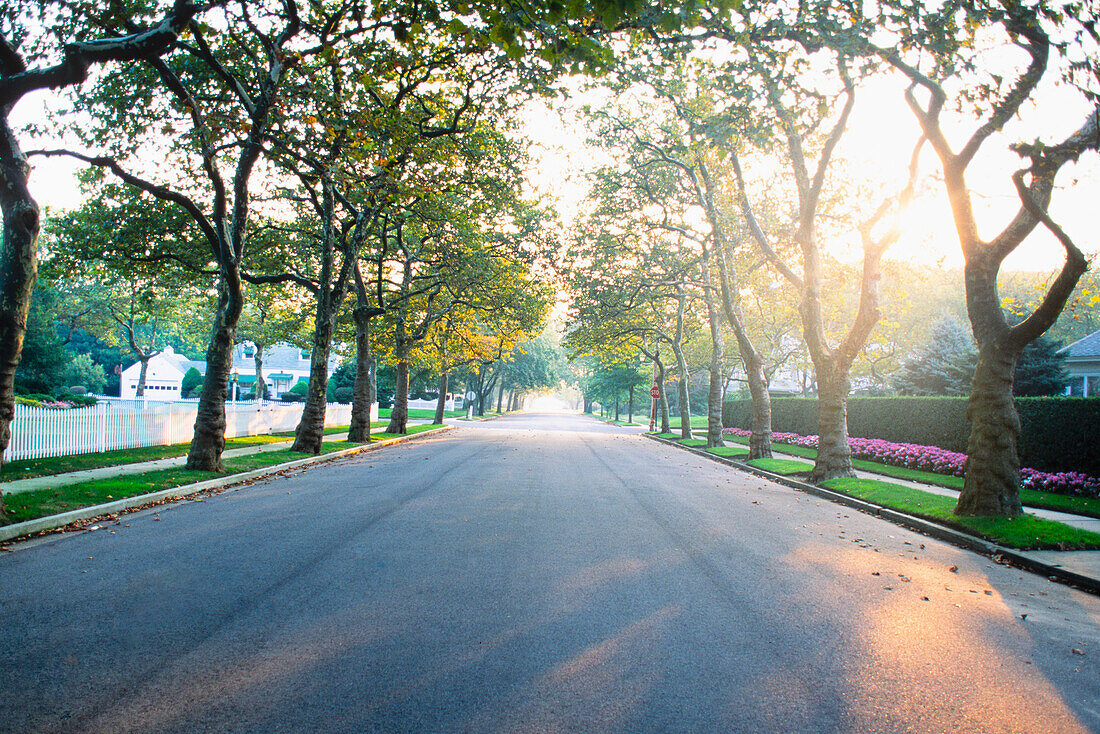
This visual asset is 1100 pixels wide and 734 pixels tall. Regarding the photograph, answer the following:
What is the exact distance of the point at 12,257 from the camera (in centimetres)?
767

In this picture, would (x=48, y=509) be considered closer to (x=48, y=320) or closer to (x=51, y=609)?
(x=51, y=609)

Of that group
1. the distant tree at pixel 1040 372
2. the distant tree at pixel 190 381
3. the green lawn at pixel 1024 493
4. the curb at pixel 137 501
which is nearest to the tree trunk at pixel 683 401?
the green lawn at pixel 1024 493

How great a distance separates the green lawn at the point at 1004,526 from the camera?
26.4 feet

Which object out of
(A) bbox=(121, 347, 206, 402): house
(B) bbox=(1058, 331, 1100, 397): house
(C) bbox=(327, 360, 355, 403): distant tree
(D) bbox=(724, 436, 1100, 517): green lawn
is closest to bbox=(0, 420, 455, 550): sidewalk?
(D) bbox=(724, 436, 1100, 517): green lawn

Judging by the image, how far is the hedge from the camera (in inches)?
541

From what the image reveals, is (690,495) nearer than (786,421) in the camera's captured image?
Yes

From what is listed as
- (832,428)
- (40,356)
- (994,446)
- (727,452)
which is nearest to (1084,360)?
(727,452)

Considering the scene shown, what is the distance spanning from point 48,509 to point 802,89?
12.5 metres

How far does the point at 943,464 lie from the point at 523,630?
15613 millimetres

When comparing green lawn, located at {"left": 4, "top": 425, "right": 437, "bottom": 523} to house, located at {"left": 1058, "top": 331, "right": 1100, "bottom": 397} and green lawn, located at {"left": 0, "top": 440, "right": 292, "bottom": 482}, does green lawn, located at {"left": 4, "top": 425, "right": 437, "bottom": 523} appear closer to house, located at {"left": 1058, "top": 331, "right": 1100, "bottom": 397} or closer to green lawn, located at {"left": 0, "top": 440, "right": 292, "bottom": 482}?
green lawn, located at {"left": 0, "top": 440, "right": 292, "bottom": 482}

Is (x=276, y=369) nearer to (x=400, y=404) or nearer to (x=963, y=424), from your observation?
(x=400, y=404)

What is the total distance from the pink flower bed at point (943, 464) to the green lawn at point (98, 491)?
1505cm

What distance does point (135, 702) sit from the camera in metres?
3.39

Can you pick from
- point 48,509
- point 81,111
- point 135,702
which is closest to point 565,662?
point 135,702
